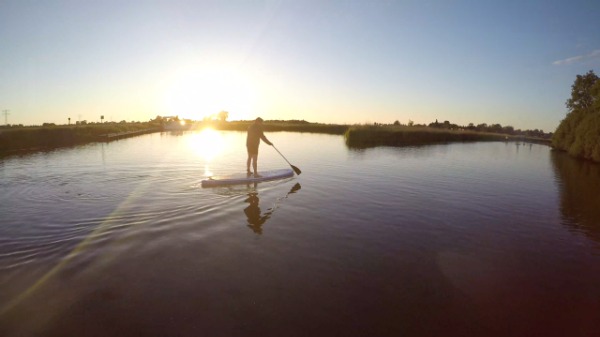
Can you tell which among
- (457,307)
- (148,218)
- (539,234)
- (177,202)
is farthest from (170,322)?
(539,234)

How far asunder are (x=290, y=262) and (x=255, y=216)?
3.29m

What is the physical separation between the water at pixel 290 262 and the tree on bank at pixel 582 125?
76.4ft

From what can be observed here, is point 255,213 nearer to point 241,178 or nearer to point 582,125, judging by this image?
point 241,178

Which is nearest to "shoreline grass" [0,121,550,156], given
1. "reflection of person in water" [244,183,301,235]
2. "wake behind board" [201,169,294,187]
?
"wake behind board" [201,169,294,187]

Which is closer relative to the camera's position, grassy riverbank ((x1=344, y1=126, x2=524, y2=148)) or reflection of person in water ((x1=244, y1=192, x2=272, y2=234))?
reflection of person in water ((x1=244, y1=192, x2=272, y2=234))

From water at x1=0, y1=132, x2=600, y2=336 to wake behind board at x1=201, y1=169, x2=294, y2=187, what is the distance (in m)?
0.76

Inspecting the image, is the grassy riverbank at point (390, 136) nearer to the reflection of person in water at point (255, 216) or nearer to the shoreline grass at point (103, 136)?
the shoreline grass at point (103, 136)

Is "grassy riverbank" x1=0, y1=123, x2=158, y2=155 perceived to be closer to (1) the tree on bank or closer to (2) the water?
(2) the water

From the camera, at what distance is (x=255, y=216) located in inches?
380

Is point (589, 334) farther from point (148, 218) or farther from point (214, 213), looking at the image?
point (148, 218)

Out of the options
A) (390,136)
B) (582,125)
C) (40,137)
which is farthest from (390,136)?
(40,137)

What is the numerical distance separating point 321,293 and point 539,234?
6894 mm

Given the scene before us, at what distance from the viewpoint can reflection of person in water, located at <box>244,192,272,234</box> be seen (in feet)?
28.4

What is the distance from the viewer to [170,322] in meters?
4.61
